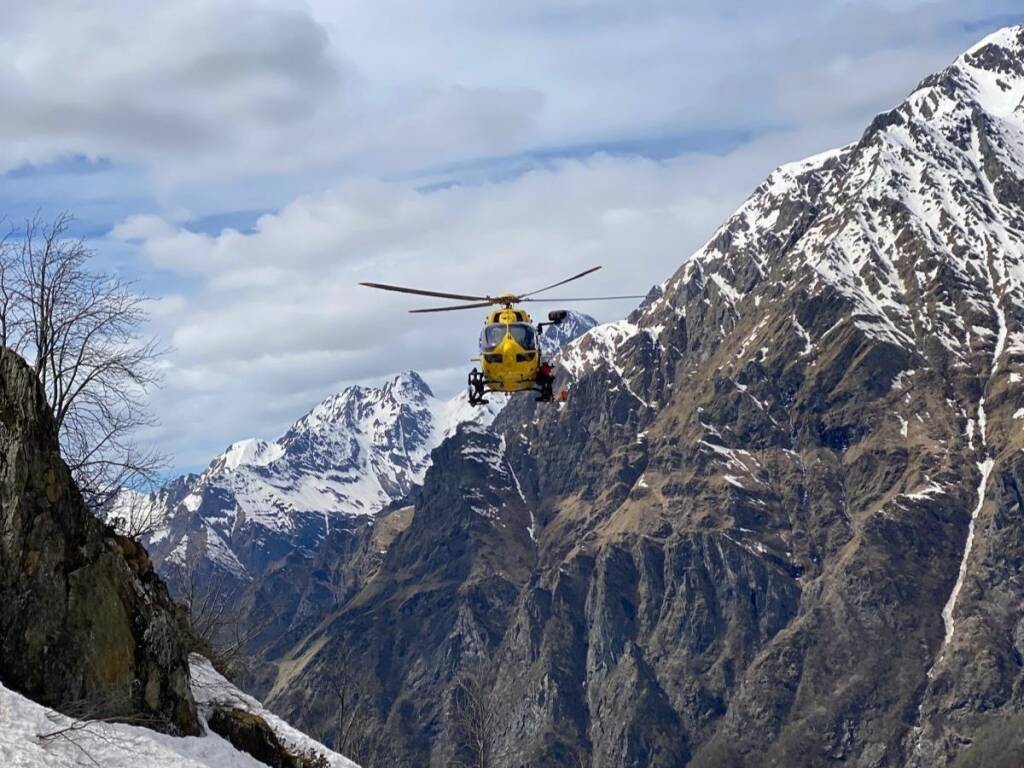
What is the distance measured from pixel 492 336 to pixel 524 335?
1.39 metres

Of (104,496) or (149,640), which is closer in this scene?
(149,640)

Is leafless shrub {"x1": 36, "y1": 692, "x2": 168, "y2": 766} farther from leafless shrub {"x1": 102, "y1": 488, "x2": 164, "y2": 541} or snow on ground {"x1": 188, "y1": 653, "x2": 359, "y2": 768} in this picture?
leafless shrub {"x1": 102, "y1": 488, "x2": 164, "y2": 541}

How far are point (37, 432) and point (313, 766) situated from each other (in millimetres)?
11551

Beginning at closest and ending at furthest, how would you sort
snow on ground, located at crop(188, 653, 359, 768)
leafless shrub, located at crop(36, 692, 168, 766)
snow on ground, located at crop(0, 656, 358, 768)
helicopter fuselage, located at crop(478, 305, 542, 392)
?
snow on ground, located at crop(0, 656, 358, 768) → leafless shrub, located at crop(36, 692, 168, 766) → snow on ground, located at crop(188, 653, 359, 768) → helicopter fuselage, located at crop(478, 305, 542, 392)

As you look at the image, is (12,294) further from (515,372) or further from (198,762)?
(515,372)

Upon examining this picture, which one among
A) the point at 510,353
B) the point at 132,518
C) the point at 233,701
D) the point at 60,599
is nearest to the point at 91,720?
the point at 60,599

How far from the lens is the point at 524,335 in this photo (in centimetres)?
5681

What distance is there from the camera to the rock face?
28.9m

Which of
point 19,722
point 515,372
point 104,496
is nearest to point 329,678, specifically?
point 515,372

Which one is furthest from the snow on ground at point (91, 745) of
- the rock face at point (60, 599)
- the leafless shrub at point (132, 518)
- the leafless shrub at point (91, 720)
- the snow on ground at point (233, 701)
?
the leafless shrub at point (132, 518)

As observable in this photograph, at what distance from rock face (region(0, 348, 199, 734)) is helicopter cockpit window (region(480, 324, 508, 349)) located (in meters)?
26.5

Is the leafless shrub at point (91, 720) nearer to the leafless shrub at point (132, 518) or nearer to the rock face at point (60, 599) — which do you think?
the rock face at point (60, 599)

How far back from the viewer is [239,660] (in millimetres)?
47219

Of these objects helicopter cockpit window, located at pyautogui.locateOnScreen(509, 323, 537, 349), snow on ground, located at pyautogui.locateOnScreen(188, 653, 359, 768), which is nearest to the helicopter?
helicopter cockpit window, located at pyautogui.locateOnScreen(509, 323, 537, 349)
